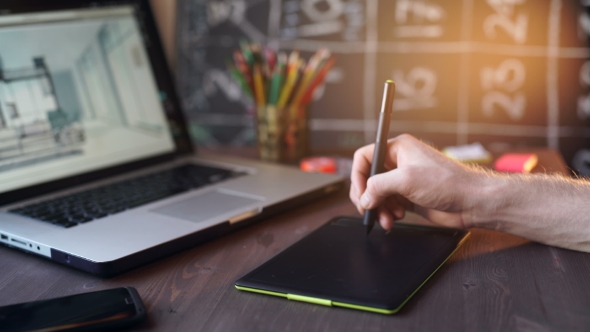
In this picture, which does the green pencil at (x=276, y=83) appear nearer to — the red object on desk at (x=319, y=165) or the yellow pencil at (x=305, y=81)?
the yellow pencil at (x=305, y=81)

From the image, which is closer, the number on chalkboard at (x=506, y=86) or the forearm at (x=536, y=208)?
the forearm at (x=536, y=208)

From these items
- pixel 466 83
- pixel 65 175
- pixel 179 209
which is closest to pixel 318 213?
pixel 179 209

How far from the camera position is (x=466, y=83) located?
1366mm

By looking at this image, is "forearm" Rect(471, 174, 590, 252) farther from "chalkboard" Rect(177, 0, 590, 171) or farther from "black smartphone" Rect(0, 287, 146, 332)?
"chalkboard" Rect(177, 0, 590, 171)

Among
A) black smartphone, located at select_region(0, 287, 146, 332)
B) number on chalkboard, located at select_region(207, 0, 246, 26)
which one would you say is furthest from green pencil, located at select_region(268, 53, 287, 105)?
black smartphone, located at select_region(0, 287, 146, 332)

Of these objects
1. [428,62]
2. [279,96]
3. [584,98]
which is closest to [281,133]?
[279,96]

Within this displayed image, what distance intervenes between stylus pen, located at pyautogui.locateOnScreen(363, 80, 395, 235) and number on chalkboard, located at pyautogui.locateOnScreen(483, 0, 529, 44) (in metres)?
0.76

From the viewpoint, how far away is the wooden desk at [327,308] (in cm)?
48

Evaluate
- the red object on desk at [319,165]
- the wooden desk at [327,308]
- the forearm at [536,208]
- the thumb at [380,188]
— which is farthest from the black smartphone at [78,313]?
the red object on desk at [319,165]

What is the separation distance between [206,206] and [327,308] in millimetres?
318

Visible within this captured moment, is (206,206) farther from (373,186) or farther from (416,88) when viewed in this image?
(416,88)

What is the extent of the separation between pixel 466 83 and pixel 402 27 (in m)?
0.21

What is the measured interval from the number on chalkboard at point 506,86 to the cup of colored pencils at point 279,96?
451 mm

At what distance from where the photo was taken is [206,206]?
777 mm
